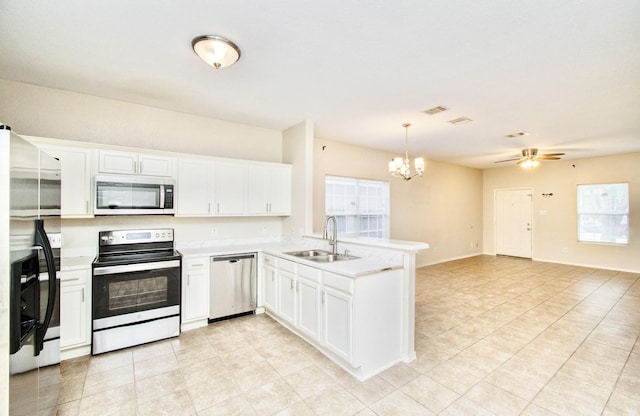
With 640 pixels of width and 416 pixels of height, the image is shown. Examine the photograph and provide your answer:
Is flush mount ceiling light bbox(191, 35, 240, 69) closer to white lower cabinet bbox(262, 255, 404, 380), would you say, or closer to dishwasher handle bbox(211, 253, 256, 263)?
white lower cabinet bbox(262, 255, 404, 380)

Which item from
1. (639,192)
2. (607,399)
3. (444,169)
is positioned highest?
(444,169)

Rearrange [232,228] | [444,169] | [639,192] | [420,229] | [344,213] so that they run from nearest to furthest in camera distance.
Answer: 1. [232,228]
2. [344,213]
3. [639,192]
4. [420,229]
5. [444,169]

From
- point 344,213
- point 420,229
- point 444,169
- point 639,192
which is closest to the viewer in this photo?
point 344,213

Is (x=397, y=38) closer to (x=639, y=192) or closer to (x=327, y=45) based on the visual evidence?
(x=327, y=45)

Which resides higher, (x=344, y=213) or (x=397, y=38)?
(x=397, y=38)

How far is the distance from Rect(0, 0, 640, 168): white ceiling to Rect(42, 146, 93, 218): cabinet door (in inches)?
30.0

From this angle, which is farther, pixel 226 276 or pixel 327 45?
pixel 226 276

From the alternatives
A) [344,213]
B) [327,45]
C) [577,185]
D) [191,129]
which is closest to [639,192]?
[577,185]

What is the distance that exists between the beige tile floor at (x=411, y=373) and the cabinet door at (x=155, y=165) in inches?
74.4

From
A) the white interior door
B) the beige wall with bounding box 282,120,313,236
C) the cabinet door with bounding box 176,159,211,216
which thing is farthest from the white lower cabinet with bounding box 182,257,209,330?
the white interior door

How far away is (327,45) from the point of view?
7.64 ft

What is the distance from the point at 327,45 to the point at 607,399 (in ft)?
11.5

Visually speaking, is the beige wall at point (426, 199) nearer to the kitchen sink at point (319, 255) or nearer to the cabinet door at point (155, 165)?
the kitchen sink at point (319, 255)

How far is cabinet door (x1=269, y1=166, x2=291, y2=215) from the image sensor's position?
433 cm
